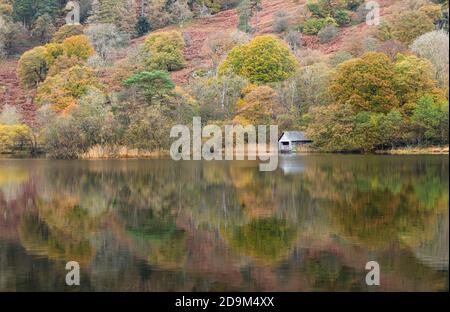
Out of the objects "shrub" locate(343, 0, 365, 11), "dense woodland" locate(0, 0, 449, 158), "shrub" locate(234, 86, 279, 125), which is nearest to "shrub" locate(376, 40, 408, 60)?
"dense woodland" locate(0, 0, 449, 158)

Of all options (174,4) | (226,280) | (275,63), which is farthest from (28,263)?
(174,4)

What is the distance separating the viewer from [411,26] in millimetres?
81062

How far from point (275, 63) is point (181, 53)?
21.2m

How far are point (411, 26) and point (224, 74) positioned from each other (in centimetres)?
2310

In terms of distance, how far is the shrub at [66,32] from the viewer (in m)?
102

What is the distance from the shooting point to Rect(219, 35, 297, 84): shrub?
251 ft

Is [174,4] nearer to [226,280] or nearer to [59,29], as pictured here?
[59,29]

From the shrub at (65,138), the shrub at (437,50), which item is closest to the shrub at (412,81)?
the shrub at (437,50)

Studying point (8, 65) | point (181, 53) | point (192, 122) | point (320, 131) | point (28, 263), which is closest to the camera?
point (28, 263)

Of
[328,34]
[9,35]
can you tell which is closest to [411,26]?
[328,34]

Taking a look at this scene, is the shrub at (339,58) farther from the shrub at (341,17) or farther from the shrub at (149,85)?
the shrub at (341,17)

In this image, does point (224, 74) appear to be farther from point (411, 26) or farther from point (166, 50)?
point (411, 26)

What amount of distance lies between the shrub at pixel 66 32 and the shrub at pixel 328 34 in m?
35.2

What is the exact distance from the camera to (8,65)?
339 ft
